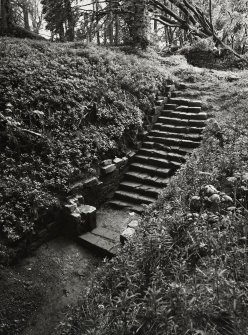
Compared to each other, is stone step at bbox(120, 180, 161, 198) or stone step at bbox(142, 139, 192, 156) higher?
stone step at bbox(142, 139, 192, 156)

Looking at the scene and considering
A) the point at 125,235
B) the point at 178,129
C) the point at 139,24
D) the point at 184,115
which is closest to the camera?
the point at 125,235

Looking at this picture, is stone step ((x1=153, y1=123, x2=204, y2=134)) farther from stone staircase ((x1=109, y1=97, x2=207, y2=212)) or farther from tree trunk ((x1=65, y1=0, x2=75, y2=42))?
tree trunk ((x1=65, y1=0, x2=75, y2=42))

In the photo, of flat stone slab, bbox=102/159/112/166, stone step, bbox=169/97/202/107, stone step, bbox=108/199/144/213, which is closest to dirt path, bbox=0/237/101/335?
stone step, bbox=108/199/144/213

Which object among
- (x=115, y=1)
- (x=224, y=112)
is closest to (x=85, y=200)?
(x=224, y=112)

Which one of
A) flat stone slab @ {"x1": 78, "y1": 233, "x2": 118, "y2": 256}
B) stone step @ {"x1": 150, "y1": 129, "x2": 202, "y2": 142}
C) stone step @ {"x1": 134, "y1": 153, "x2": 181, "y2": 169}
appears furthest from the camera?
stone step @ {"x1": 150, "y1": 129, "x2": 202, "y2": 142}

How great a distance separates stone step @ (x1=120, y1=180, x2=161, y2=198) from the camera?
21.4 ft

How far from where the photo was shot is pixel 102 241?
17.0ft

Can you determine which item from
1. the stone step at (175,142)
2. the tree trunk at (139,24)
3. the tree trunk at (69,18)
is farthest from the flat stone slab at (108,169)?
the tree trunk at (69,18)

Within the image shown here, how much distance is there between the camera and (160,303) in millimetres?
2496

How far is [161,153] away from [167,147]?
0.33 m

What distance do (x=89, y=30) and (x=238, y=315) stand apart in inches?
643

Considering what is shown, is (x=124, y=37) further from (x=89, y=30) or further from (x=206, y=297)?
(x=206, y=297)

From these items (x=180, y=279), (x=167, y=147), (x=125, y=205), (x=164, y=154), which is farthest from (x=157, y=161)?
(x=180, y=279)

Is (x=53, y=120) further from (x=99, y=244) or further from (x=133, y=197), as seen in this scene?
(x=99, y=244)
